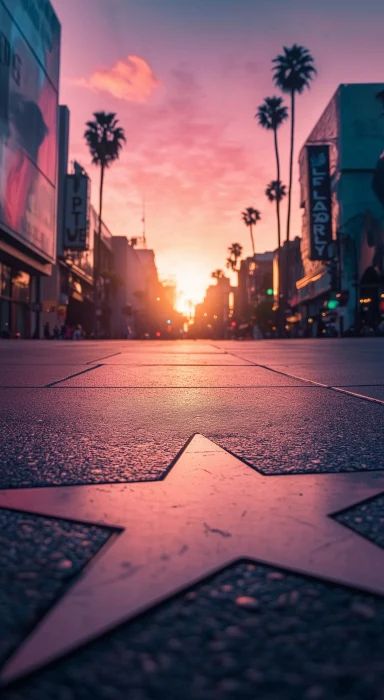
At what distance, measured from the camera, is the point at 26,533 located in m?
0.92

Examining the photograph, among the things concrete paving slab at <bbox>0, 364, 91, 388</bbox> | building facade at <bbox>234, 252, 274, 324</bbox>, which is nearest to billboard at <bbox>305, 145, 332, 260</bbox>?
building facade at <bbox>234, 252, 274, 324</bbox>

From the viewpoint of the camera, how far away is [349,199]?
49.0 meters

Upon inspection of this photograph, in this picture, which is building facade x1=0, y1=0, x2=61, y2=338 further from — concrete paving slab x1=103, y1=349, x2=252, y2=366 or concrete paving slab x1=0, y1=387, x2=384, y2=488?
concrete paving slab x1=0, y1=387, x2=384, y2=488

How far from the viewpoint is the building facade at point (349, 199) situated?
46938 millimetres

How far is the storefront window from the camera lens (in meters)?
34.4

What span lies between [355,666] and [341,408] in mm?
2318

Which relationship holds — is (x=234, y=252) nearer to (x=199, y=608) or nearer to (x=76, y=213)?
(x=76, y=213)

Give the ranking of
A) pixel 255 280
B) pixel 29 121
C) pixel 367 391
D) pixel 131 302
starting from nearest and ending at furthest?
pixel 367 391 → pixel 29 121 → pixel 131 302 → pixel 255 280

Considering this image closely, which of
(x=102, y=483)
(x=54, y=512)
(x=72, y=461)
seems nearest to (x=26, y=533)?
(x=54, y=512)

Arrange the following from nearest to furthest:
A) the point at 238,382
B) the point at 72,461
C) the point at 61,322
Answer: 1. the point at 72,461
2. the point at 238,382
3. the point at 61,322

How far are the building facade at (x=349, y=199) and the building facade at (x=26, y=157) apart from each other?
2366cm

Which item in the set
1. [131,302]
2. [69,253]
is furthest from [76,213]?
[131,302]

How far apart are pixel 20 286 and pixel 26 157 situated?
8.04m

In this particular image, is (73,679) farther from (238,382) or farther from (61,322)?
(61,322)
